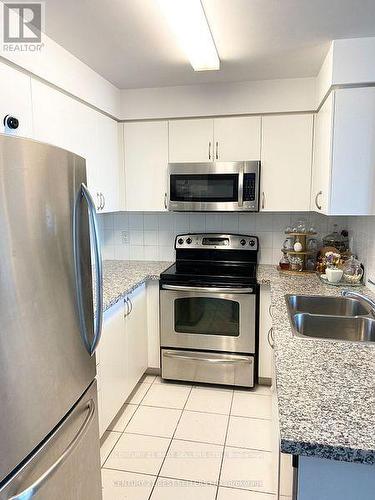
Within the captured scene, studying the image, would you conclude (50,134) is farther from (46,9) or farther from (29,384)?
(29,384)

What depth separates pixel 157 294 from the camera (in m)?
2.71

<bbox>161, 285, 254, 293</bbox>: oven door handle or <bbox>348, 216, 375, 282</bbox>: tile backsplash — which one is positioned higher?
<bbox>348, 216, 375, 282</bbox>: tile backsplash

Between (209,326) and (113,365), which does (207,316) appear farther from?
(113,365)

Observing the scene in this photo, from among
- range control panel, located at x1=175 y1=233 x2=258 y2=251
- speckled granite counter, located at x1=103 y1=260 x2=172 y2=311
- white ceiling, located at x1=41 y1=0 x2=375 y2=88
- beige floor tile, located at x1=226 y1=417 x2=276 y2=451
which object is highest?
white ceiling, located at x1=41 y1=0 x2=375 y2=88

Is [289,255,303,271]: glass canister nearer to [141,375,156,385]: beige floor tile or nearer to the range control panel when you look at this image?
the range control panel

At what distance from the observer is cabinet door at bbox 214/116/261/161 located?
2.60 metres

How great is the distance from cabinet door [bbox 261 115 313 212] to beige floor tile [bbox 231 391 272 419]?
4.64 ft

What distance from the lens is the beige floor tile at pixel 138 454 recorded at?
74.4 inches

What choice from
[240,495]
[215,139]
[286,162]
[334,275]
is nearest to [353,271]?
[334,275]

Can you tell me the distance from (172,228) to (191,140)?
81cm

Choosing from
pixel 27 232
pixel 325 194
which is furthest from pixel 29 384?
pixel 325 194

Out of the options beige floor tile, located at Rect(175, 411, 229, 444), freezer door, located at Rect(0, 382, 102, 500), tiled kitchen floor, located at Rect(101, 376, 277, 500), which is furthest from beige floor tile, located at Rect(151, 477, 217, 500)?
freezer door, located at Rect(0, 382, 102, 500)

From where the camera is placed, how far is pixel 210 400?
8.21 ft

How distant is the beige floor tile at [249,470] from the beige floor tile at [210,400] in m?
0.39
